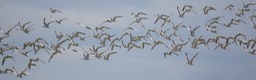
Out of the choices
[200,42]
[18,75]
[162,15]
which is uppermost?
[162,15]

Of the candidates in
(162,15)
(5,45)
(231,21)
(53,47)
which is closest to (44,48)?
(53,47)

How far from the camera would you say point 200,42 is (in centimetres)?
5306

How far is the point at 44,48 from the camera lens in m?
53.4

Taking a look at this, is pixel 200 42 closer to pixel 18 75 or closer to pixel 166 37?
pixel 166 37

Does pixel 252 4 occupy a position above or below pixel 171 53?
above

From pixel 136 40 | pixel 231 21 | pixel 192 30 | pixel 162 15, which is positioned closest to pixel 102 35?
pixel 136 40

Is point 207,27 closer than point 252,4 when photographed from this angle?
Yes

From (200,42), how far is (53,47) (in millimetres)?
16913

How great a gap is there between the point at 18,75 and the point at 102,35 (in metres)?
10.8

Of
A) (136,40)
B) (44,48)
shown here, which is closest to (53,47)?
(44,48)

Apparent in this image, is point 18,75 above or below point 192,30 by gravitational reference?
below

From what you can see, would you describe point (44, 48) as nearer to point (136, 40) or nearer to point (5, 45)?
point (5, 45)

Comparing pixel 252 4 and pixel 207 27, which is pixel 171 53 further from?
pixel 252 4

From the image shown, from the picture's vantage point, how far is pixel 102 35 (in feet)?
181
